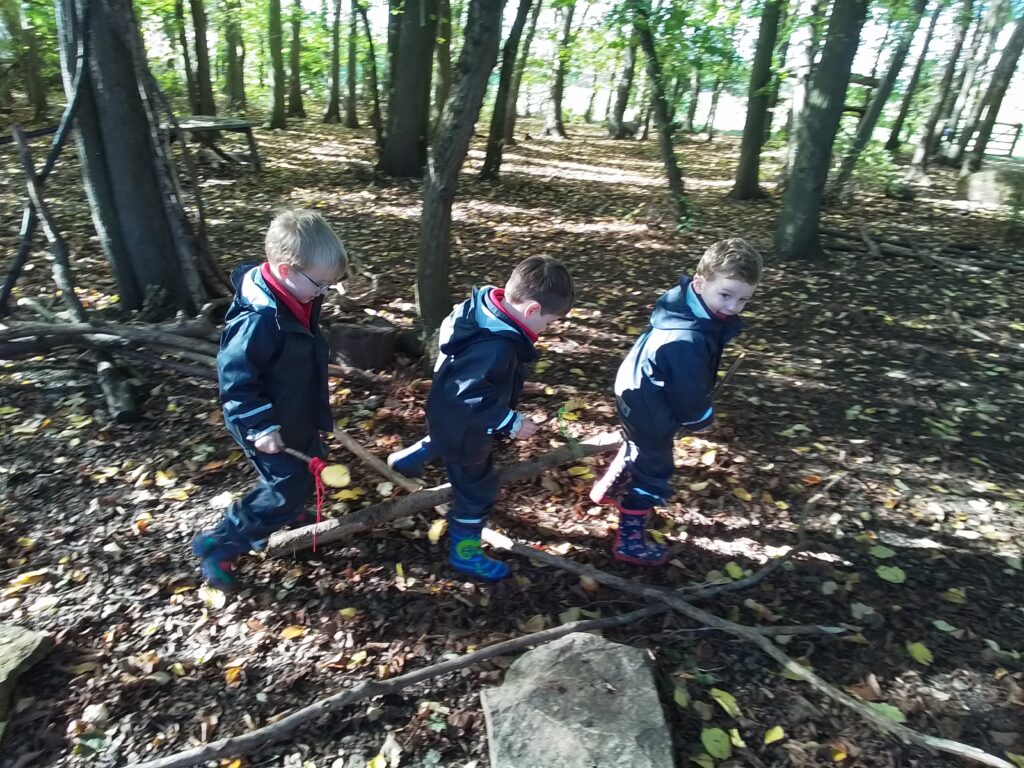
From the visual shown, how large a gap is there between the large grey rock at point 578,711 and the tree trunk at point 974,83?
20.1m

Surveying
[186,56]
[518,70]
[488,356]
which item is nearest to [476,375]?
[488,356]

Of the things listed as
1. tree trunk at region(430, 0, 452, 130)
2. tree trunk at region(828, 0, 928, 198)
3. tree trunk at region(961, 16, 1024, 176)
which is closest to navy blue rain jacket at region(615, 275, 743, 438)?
tree trunk at region(430, 0, 452, 130)

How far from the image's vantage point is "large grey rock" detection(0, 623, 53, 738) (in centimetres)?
225

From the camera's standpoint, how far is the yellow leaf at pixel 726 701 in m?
2.49

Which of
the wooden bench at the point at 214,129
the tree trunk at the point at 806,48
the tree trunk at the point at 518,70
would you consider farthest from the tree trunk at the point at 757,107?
the wooden bench at the point at 214,129

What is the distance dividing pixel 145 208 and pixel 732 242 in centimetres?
404

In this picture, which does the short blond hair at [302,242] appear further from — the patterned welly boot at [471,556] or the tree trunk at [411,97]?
the tree trunk at [411,97]

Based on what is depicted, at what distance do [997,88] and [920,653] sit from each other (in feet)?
59.9

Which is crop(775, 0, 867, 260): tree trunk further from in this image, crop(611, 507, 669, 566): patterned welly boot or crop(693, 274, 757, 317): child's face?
crop(611, 507, 669, 566): patterned welly boot

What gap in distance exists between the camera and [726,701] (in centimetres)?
253

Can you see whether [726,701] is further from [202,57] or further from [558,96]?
[558,96]

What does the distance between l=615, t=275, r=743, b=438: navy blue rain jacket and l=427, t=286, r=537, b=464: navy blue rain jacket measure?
572 millimetres

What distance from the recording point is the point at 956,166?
18.7m

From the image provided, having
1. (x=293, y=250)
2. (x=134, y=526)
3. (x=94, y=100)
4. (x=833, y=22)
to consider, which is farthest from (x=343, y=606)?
(x=833, y=22)
